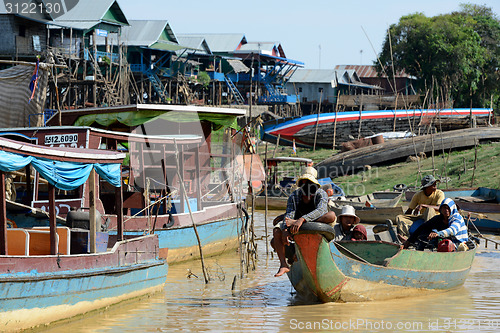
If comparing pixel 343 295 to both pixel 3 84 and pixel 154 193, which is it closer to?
pixel 154 193

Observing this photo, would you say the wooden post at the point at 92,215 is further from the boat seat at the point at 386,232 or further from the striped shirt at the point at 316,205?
the boat seat at the point at 386,232

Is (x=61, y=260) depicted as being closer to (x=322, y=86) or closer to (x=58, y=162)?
(x=58, y=162)

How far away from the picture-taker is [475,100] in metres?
48.3

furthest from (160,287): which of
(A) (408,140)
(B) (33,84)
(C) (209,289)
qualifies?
(A) (408,140)

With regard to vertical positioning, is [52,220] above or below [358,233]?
above

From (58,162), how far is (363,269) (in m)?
4.20

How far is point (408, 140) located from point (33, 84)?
17.5m

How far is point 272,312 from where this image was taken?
903cm

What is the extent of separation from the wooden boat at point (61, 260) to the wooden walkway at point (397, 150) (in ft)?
63.1

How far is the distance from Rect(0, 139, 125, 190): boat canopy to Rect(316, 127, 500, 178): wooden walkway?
20.0 metres

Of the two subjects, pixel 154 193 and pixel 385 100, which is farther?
pixel 385 100

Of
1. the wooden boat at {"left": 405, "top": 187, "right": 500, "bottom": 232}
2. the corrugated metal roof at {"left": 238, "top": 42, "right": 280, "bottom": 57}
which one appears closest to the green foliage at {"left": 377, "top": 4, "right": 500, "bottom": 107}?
the corrugated metal roof at {"left": 238, "top": 42, "right": 280, "bottom": 57}

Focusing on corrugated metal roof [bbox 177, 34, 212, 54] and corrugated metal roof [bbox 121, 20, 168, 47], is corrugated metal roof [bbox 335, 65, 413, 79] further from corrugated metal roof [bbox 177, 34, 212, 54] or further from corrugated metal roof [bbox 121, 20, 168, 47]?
corrugated metal roof [bbox 121, 20, 168, 47]

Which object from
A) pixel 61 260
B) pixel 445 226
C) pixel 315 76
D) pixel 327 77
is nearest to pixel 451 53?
pixel 327 77
